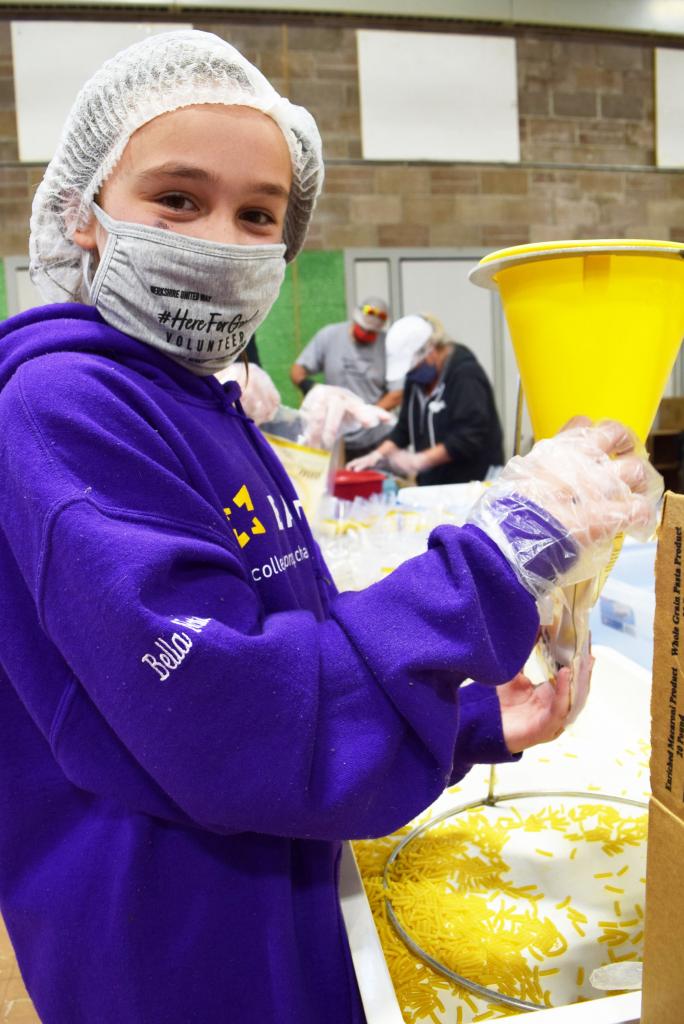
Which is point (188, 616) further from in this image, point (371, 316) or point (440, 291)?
point (440, 291)

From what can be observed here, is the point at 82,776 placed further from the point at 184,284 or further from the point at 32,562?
the point at 184,284

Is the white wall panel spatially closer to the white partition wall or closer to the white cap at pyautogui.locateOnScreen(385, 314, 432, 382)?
the white partition wall

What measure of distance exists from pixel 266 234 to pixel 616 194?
239 inches

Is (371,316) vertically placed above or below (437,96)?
below

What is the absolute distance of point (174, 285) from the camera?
686 millimetres

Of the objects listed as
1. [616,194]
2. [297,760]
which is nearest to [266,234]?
[297,760]

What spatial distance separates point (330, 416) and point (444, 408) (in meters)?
1.58

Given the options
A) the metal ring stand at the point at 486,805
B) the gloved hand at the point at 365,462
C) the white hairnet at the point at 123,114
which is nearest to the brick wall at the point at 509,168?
the gloved hand at the point at 365,462

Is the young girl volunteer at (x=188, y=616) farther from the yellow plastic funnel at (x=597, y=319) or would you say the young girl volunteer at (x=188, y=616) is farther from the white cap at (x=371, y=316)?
the white cap at (x=371, y=316)

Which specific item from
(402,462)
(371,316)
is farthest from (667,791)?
(371,316)

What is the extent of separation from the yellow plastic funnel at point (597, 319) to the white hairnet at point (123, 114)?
27 centimetres

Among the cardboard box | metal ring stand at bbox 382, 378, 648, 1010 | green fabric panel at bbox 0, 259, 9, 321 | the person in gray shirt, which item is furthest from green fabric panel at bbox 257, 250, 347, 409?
the cardboard box

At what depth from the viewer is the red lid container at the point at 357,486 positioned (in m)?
2.39

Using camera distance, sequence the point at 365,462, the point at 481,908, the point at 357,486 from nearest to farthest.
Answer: the point at 481,908 → the point at 357,486 → the point at 365,462
